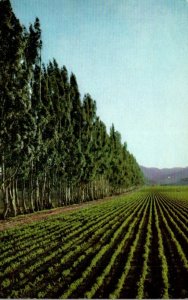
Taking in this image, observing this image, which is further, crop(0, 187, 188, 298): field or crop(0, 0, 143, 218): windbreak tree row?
crop(0, 0, 143, 218): windbreak tree row

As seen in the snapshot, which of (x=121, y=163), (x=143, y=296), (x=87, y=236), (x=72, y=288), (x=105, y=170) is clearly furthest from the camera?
(x=121, y=163)

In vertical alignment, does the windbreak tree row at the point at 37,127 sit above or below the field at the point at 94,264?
above

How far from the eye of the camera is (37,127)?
3350 centimetres

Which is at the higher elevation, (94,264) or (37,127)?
(37,127)

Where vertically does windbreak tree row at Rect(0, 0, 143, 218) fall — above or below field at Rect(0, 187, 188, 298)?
above

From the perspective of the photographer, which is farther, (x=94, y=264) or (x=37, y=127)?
(x=37, y=127)

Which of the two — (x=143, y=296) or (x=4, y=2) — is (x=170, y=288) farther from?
(x=4, y=2)

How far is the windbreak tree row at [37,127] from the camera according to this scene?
1130 inches

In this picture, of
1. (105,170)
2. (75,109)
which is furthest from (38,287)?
(105,170)

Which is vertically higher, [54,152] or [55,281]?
[54,152]

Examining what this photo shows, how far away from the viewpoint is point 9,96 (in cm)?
2838

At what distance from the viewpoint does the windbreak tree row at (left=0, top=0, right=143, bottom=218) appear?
28703mm

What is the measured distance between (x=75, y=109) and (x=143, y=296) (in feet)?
157

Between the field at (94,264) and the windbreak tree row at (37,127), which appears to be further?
the windbreak tree row at (37,127)
